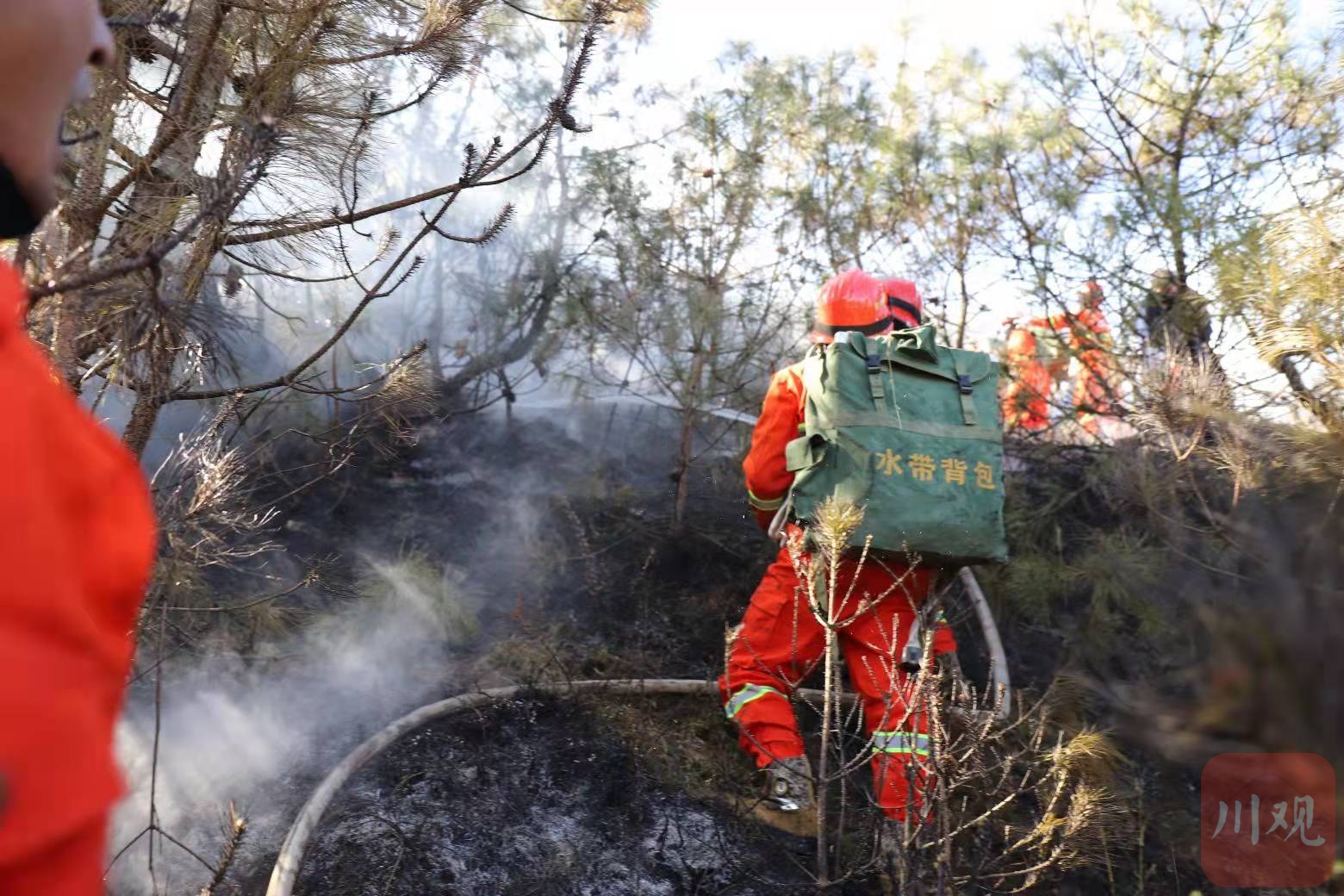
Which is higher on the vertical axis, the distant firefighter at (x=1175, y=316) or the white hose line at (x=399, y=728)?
the distant firefighter at (x=1175, y=316)

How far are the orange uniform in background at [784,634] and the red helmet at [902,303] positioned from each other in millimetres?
537

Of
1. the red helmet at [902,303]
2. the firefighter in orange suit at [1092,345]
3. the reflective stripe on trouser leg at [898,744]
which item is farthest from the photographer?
the firefighter in orange suit at [1092,345]

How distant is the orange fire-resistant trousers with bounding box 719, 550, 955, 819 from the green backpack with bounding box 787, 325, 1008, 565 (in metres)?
0.24

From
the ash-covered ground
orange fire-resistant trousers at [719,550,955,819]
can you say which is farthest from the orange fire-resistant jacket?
the ash-covered ground

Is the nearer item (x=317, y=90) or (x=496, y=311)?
(x=317, y=90)

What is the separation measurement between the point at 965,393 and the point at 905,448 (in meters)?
0.37

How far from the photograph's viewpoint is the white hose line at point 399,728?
2.92 metres

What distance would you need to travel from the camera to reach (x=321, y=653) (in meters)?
4.43

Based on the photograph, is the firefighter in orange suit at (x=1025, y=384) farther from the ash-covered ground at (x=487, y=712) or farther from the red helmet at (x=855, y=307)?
the ash-covered ground at (x=487, y=712)

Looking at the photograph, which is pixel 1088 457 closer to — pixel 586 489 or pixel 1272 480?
pixel 1272 480

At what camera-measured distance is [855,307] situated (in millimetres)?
3961

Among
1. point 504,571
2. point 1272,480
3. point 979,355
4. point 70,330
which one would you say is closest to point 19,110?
point 70,330

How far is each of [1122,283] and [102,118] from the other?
4.38 metres

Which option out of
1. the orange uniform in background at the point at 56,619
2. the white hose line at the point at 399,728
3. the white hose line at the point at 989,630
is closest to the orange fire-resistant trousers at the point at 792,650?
the white hose line at the point at 399,728
